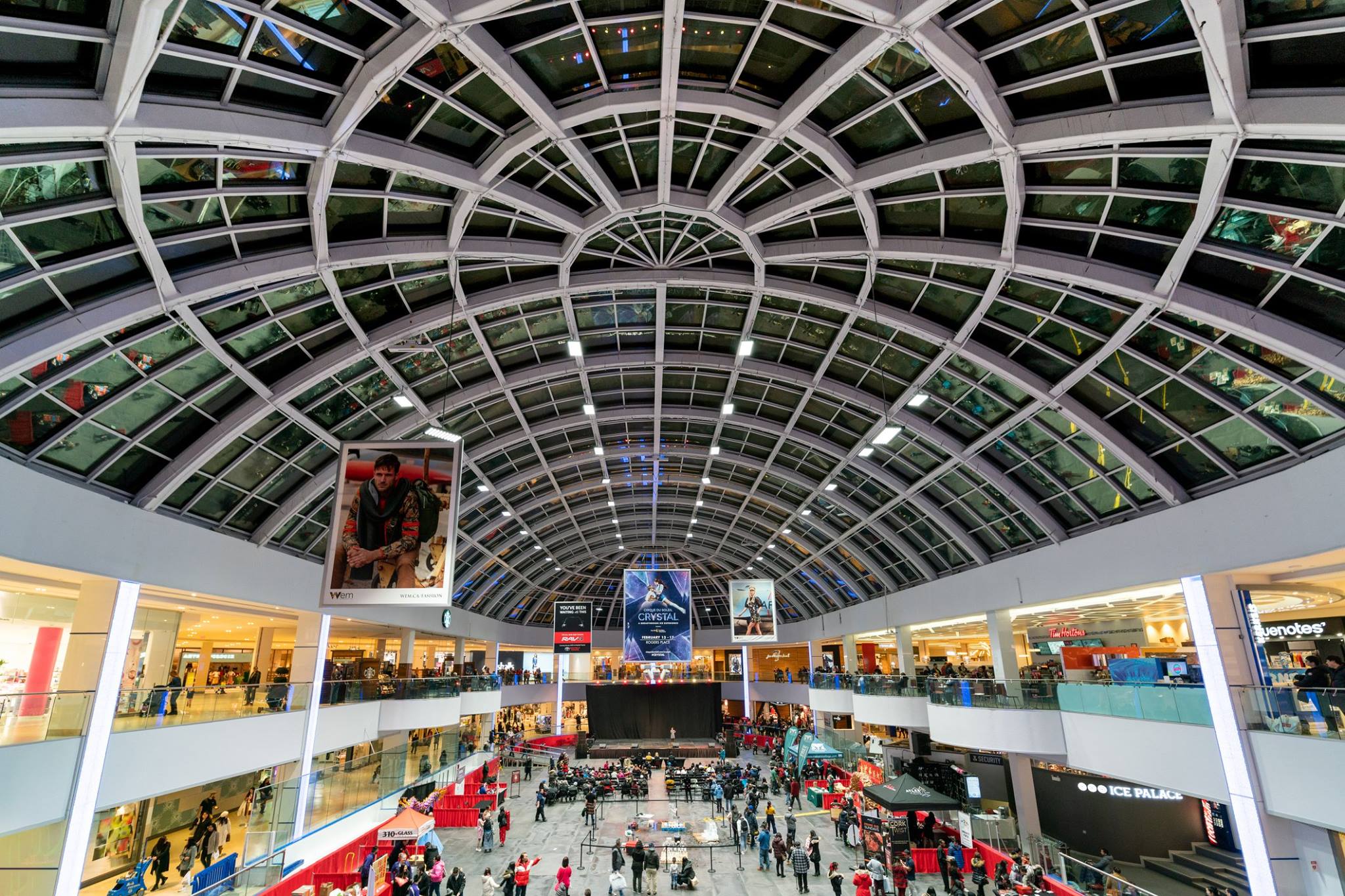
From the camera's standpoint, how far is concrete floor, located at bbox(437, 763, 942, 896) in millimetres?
20969

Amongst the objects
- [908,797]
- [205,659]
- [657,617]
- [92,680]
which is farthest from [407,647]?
[908,797]

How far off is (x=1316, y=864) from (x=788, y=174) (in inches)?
713

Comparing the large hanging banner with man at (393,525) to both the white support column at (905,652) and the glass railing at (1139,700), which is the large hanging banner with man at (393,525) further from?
the white support column at (905,652)

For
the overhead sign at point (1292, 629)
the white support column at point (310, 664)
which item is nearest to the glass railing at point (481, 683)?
the white support column at point (310, 664)

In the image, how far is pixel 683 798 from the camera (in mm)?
34875

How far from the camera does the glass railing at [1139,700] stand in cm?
1573

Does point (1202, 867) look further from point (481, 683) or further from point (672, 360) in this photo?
point (481, 683)

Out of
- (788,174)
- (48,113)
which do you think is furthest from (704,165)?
(48,113)

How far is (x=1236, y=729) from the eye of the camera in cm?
1467

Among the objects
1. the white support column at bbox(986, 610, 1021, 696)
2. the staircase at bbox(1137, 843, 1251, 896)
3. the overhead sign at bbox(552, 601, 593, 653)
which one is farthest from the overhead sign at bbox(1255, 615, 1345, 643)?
the overhead sign at bbox(552, 601, 593, 653)

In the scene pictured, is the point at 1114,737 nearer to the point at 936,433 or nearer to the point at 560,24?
the point at 936,433

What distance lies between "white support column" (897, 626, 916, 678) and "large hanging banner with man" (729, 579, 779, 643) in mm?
8101

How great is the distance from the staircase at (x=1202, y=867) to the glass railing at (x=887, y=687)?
9.81 metres

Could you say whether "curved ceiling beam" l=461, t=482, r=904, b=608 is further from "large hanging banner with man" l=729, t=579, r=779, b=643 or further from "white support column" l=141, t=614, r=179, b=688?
"white support column" l=141, t=614, r=179, b=688
